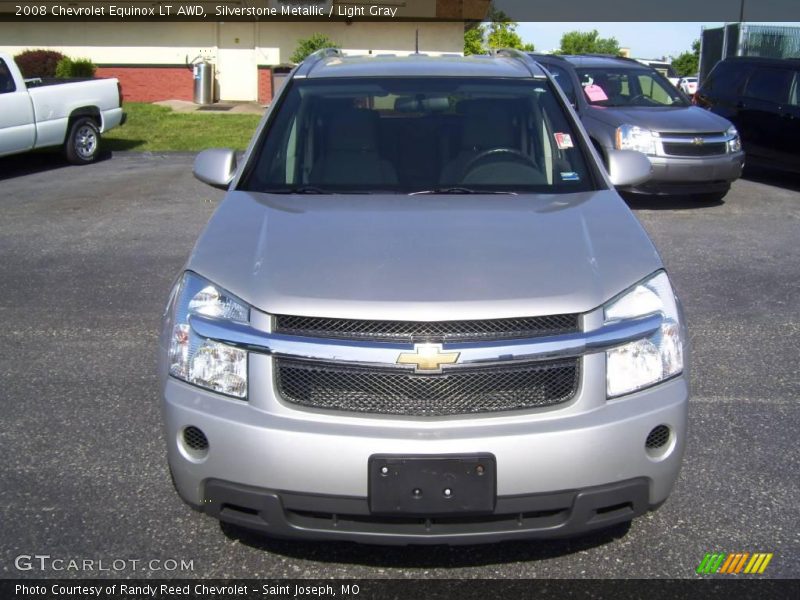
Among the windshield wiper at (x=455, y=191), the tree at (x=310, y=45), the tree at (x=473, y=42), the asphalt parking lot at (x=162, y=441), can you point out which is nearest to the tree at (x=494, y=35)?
the tree at (x=473, y=42)

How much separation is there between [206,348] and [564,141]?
2209 millimetres

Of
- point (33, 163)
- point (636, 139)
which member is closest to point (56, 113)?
point (33, 163)

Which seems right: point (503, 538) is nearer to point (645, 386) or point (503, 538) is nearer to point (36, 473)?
point (645, 386)

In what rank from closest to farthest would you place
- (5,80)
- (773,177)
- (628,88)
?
(628,88), (5,80), (773,177)

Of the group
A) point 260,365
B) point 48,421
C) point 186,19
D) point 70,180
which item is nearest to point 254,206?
point 260,365

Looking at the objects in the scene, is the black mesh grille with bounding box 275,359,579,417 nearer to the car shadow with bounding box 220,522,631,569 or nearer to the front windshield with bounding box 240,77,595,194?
the car shadow with bounding box 220,522,631,569

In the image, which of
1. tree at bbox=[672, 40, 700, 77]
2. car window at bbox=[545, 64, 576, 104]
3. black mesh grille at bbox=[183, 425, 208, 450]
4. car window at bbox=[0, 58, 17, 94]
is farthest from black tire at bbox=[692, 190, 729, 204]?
tree at bbox=[672, 40, 700, 77]

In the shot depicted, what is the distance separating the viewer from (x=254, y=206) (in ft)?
13.2

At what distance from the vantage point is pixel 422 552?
3.60 m

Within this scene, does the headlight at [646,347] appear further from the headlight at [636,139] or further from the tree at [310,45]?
the tree at [310,45]

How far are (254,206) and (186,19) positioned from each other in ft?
87.4

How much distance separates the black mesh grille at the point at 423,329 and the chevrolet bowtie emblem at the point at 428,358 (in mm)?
42

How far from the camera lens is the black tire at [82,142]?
1519 cm

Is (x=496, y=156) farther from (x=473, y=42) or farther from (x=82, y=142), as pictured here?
(x=473, y=42)
